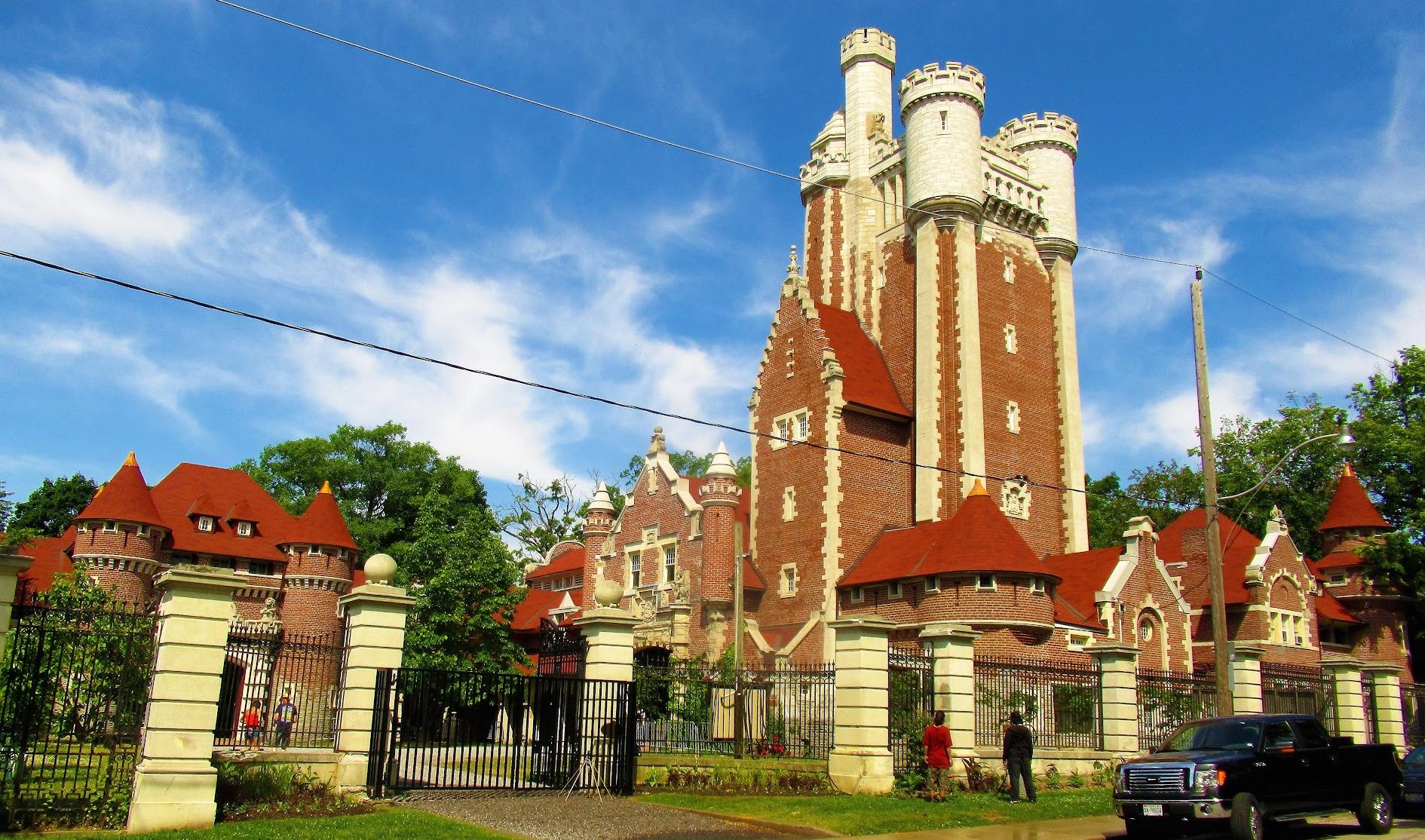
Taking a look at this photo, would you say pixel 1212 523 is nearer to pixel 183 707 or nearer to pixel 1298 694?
pixel 1298 694

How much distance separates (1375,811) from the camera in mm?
15844

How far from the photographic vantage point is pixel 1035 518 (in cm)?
3781

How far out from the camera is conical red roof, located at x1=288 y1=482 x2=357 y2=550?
146ft

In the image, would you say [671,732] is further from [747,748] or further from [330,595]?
[330,595]

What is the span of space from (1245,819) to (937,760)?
5.22 metres

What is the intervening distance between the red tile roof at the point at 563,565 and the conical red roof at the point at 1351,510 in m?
31.9

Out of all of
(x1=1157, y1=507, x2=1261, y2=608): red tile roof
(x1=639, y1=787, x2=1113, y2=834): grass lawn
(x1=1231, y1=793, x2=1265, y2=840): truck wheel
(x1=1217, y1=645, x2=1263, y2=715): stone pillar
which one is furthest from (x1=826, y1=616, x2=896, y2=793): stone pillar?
(x1=1157, y1=507, x2=1261, y2=608): red tile roof

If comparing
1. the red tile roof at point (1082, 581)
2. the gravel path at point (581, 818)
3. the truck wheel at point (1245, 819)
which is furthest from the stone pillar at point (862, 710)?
the red tile roof at point (1082, 581)

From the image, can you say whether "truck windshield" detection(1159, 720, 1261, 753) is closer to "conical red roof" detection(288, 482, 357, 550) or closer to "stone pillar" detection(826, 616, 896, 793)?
"stone pillar" detection(826, 616, 896, 793)

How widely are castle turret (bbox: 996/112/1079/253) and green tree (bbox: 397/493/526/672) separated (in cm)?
2481

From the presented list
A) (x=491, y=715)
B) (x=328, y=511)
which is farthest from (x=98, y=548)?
(x=491, y=715)

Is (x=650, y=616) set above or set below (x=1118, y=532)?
below

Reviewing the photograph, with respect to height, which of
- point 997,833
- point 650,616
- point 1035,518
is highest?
point 1035,518

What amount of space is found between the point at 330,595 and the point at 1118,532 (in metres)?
38.4
